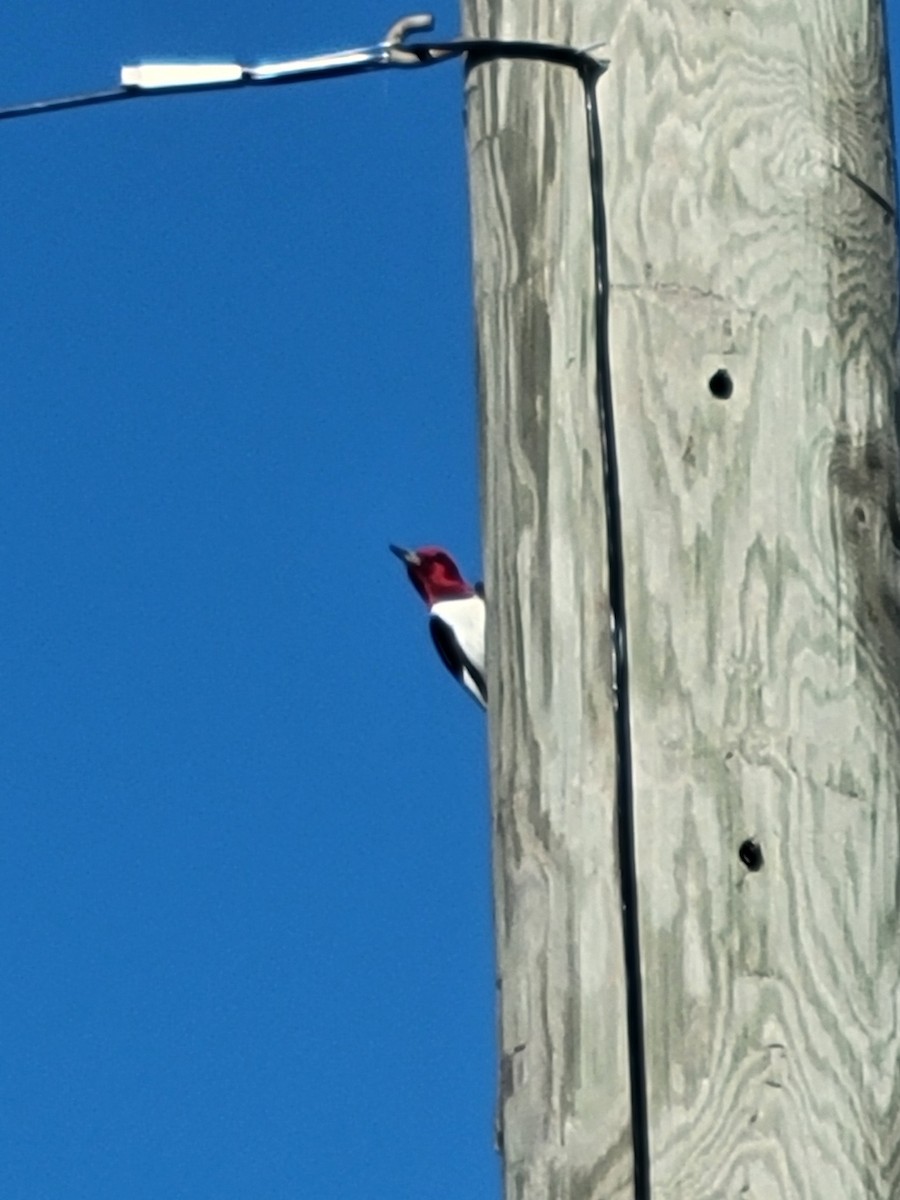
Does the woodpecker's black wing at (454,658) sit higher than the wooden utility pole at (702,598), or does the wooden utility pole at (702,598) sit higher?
the wooden utility pole at (702,598)

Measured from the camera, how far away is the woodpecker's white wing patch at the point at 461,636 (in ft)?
27.2

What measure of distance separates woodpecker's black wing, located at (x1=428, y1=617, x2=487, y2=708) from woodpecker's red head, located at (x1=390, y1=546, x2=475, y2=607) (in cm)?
58

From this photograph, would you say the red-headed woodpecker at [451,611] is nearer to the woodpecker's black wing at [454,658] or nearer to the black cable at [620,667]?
the woodpecker's black wing at [454,658]

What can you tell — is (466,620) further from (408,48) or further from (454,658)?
(408,48)

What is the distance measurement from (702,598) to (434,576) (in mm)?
7788

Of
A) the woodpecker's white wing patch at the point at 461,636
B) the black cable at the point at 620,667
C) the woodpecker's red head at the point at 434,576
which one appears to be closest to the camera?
the black cable at the point at 620,667

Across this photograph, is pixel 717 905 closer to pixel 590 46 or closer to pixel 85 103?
pixel 590 46

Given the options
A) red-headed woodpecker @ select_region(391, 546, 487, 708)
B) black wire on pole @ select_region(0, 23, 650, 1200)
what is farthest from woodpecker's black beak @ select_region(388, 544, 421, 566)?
black wire on pole @ select_region(0, 23, 650, 1200)

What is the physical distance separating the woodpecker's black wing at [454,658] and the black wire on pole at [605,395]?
4.11 metres

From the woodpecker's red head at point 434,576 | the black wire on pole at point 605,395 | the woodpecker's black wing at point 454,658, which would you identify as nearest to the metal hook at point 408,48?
the black wire on pole at point 605,395

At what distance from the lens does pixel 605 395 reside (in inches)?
122

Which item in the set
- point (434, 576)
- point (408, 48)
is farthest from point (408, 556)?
point (408, 48)

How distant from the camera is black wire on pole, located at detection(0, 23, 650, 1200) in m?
2.91

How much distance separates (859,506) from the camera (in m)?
3.08
